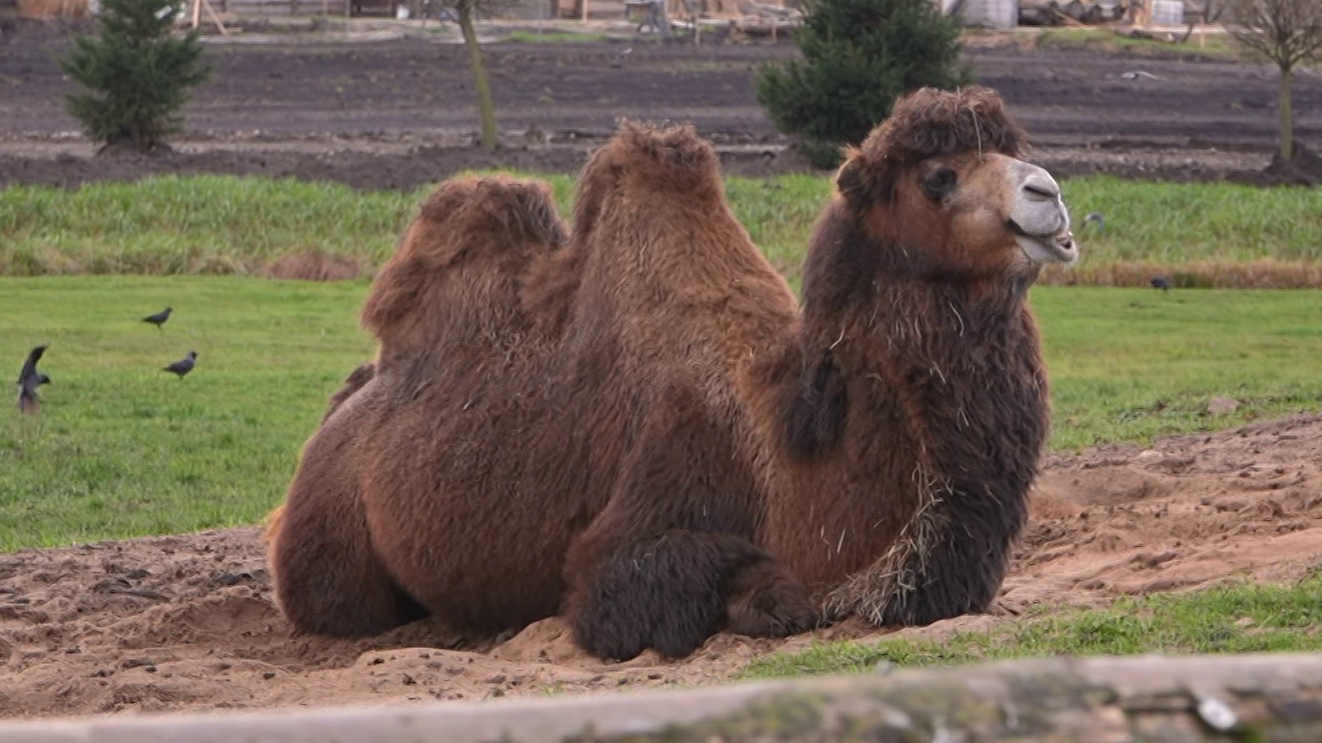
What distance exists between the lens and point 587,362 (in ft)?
27.7

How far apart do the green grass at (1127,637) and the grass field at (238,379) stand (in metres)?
6.88

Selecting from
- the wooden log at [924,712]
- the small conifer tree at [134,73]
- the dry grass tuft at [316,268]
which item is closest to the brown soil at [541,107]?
the small conifer tree at [134,73]

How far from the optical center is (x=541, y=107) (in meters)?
45.1

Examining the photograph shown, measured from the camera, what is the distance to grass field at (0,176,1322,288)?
2677 centimetres

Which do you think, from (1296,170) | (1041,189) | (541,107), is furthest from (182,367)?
(541,107)

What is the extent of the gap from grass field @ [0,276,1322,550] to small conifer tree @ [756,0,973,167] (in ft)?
25.9

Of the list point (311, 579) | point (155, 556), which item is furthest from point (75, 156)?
point (311, 579)

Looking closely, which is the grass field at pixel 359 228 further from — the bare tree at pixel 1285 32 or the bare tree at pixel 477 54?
the bare tree at pixel 477 54

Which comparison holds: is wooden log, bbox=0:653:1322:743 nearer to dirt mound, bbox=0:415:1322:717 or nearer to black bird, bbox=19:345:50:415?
dirt mound, bbox=0:415:1322:717

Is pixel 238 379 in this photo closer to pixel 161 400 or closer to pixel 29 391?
pixel 161 400

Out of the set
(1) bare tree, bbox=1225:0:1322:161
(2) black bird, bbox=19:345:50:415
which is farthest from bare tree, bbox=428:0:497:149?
(2) black bird, bbox=19:345:50:415

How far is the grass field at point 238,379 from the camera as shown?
Result: 1455 cm

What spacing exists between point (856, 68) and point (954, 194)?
25.3 meters

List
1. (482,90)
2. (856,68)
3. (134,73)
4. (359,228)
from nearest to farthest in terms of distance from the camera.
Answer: (359,228)
(856,68)
(134,73)
(482,90)
